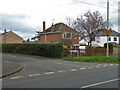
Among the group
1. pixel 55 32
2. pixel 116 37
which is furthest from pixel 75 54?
pixel 116 37

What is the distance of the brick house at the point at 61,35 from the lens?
29150 mm

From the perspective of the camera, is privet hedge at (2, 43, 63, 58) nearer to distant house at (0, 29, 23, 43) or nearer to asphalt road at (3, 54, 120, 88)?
asphalt road at (3, 54, 120, 88)

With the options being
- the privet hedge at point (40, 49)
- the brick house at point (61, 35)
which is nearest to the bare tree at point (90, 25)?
the brick house at point (61, 35)

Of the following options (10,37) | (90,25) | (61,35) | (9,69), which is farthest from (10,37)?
(9,69)

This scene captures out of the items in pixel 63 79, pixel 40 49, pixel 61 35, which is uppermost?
pixel 61 35

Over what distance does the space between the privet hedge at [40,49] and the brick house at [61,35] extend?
17.2 ft

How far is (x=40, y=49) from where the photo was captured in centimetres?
2486

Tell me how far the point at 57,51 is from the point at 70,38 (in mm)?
7985

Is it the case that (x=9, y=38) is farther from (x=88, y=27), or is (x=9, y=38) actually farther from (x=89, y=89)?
(x=89, y=89)

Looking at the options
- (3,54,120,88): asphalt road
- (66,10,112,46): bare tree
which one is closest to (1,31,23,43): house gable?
(66,10,112,46): bare tree

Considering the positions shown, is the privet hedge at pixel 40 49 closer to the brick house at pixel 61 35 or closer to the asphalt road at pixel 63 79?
the brick house at pixel 61 35

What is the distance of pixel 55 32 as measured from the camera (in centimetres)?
3838

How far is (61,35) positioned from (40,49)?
11.4 m

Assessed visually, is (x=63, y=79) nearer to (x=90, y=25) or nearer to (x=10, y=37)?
(x=90, y=25)
